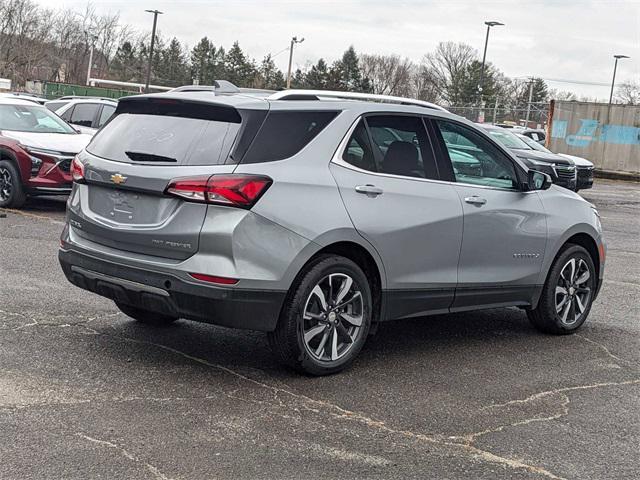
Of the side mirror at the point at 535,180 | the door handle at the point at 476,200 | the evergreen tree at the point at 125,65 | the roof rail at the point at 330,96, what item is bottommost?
the door handle at the point at 476,200

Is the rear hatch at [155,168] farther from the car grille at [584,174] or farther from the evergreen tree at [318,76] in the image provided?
the evergreen tree at [318,76]

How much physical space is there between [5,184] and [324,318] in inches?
345

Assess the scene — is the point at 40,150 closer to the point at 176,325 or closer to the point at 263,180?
the point at 176,325

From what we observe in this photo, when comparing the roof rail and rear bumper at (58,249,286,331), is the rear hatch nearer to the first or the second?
rear bumper at (58,249,286,331)

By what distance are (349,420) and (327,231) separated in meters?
1.15

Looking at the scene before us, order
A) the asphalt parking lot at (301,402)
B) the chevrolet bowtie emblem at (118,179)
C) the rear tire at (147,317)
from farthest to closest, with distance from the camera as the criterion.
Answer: the rear tire at (147,317), the chevrolet bowtie emblem at (118,179), the asphalt parking lot at (301,402)

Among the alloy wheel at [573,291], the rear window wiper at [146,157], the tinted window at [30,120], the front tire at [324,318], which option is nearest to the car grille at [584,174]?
the tinted window at [30,120]

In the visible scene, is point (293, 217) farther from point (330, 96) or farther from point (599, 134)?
point (599, 134)

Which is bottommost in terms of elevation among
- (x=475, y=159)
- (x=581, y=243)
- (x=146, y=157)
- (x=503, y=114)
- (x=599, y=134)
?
(x=581, y=243)

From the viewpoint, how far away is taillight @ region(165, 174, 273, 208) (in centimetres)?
505

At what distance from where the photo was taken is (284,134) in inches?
212

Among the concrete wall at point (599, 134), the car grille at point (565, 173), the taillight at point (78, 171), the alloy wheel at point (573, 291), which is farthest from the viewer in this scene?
the concrete wall at point (599, 134)

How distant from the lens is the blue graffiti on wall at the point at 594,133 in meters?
32.3

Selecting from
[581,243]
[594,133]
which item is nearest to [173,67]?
[594,133]
